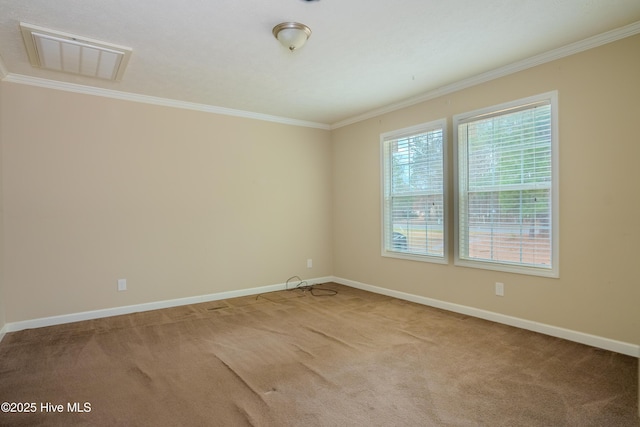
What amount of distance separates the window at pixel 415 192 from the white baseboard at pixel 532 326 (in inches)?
20.3

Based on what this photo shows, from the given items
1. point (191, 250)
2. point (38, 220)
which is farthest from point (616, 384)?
point (38, 220)

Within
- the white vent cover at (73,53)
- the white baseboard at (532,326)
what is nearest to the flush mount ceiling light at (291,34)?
the white vent cover at (73,53)

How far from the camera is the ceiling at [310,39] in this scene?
2.34m

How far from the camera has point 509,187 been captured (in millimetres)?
3383

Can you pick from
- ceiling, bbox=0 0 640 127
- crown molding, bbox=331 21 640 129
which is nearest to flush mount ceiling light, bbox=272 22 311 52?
ceiling, bbox=0 0 640 127

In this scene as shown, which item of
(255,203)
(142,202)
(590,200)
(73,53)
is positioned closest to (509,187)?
(590,200)

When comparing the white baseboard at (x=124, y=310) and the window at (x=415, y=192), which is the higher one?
the window at (x=415, y=192)

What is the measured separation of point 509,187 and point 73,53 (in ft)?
13.8

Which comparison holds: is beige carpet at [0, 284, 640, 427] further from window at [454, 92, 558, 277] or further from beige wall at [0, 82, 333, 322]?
window at [454, 92, 558, 277]

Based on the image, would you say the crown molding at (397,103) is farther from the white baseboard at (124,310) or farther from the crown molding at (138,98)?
the white baseboard at (124,310)

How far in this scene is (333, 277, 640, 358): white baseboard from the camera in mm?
2698

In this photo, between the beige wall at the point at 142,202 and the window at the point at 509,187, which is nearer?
the window at the point at 509,187

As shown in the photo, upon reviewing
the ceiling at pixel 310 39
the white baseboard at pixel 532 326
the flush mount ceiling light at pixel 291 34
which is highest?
the ceiling at pixel 310 39

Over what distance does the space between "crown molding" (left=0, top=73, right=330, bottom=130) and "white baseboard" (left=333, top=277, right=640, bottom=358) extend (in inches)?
118
